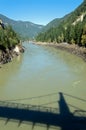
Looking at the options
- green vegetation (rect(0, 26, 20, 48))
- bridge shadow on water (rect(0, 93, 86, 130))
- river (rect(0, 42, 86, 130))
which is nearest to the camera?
bridge shadow on water (rect(0, 93, 86, 130))

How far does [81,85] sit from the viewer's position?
115ft

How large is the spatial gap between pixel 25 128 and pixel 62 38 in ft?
333

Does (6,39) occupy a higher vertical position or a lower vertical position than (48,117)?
higher

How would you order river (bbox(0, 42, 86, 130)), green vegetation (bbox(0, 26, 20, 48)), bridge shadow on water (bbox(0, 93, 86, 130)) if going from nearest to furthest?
bridge shadow on water (bbox(0, 93, 86, 130)), river (bbox(0, 42, 86, 130)), green vegetation (bbox(0, 26, 20, 48))

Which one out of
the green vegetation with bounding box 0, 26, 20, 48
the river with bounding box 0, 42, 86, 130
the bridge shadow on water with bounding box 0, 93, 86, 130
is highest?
the green vegetation with bounding box 0, 26, 20, 48

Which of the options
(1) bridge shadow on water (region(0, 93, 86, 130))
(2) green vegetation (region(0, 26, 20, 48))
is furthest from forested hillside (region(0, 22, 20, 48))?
(1) bridge shadow on water (region(0, 93, 86, 130))

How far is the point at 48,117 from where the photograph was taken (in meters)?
22.7

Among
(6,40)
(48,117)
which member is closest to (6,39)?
(6,40)

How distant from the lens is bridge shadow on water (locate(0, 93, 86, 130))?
70.1 feet

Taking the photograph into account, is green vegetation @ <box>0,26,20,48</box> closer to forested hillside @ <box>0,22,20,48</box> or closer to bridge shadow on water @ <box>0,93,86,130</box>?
forested hillside @ <box>0,22,20,48</box>

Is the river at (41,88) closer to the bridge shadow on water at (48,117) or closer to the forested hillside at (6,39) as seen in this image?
the bridge shadow on water at (48,117)

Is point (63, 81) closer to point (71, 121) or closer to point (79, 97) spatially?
point (79, 97)

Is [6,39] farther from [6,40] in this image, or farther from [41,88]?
[41,88]

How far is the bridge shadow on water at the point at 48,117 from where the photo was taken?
21367 millimetres
